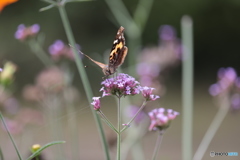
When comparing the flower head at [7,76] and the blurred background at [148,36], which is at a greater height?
the blurred background at [148,36]

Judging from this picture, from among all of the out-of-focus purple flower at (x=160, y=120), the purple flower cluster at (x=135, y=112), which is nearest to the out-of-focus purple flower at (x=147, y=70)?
the purple flower cluster at (x=135, y=112)

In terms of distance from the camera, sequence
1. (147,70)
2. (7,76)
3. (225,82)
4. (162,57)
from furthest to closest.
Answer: (162,57) < (147,70) < (225,82) < (7,76)

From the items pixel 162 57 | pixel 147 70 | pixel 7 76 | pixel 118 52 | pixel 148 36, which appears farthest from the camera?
pixel 148 36

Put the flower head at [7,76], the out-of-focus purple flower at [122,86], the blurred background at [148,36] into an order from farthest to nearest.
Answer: the blurred background at [148,36] → the flower head at [7,76] → the out-of-focus purple flower at [122,86]

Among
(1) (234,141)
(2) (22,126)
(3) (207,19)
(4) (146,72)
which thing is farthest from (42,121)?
(3) (207,19)

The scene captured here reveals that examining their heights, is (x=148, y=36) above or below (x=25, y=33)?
above

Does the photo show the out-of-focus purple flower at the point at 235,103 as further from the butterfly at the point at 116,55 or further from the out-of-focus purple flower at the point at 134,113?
the butterfly at the point at 116,55

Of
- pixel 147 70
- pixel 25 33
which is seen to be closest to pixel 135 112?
pixel 147 70

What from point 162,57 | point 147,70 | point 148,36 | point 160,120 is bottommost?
point 160,120

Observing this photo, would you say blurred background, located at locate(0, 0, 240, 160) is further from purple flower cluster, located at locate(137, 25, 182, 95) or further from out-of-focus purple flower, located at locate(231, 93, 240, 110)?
out-of-focus purple flower, located at locate(231, 93, 240, 110)

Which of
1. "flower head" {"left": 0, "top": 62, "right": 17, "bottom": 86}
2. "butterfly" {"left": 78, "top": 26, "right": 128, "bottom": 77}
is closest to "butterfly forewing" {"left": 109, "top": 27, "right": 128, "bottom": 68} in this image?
"butterfly" {"left": 78, "top": 26, "right": 128, "bottom": 77}

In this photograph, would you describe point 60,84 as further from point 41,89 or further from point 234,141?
point 234,141

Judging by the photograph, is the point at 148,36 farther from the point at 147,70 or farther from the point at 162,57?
the point at 147,70
